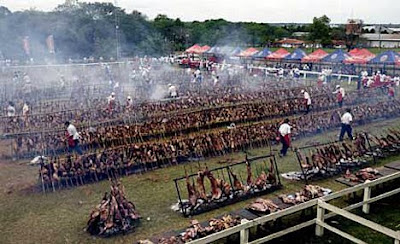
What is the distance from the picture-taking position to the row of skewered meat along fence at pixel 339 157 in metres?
13.4

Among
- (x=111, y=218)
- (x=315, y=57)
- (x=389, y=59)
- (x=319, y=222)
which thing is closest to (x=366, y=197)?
(x=319, y=222)

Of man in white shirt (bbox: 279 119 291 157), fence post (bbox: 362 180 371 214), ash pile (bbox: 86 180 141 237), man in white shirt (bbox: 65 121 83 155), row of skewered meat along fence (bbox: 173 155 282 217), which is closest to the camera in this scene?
ash pile (bbox: 86 180 141 237)

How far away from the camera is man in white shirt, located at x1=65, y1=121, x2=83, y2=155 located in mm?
16155

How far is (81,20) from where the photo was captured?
5938 cm

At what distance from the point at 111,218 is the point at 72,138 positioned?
6.91 metres

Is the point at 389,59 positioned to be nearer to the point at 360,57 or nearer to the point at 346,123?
the point at 360,57

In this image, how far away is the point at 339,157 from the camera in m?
14.0

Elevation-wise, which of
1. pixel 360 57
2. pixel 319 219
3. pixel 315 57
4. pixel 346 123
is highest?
pixel 360 57

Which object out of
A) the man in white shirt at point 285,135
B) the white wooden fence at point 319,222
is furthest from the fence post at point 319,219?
the man in white shirt at point 285,135

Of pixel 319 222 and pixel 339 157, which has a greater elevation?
pixel 339 157

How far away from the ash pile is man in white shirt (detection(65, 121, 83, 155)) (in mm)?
6399

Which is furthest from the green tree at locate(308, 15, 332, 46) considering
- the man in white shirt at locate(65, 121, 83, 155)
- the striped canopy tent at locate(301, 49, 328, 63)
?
the man in white shirt at locate(65, 121, 83, 155)

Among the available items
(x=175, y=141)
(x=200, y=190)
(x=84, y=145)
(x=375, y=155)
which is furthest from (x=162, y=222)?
(x=375, y=155)

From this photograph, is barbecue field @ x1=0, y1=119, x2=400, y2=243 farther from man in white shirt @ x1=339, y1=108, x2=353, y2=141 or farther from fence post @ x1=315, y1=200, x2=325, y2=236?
man in white shirt @ x1=339, y1=108, x2=353, y2=141
